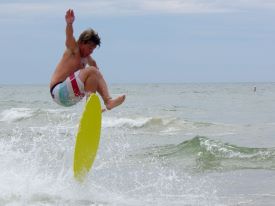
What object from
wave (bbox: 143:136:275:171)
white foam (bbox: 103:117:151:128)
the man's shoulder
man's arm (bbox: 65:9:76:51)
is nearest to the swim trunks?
the man's shoulder

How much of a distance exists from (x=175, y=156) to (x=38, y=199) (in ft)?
21.5

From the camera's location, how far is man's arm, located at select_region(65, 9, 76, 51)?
7.89 metres

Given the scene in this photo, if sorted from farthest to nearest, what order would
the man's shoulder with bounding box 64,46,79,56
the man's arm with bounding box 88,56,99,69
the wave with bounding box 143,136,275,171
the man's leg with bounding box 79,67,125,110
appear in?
the wave with bounding box 143,136,275,171 → the man's arm with bounding box 88,56,99,69 → the man's shoulder with bounding box 64,46,79,56 → the man's leg with bounding box 79,67,125,110

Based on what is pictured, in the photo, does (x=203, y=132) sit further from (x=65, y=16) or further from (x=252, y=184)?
(x=65, y=16)

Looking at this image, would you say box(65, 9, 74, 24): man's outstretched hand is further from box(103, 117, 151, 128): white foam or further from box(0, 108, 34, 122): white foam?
box(0, 108, 34, 122): white foam

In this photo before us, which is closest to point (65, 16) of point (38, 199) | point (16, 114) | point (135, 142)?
point (38, 199)

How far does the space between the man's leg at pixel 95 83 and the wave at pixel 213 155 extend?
183 inches

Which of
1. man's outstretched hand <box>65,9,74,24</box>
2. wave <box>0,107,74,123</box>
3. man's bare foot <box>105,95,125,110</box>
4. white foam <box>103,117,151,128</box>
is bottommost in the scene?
wave <box>0,107,74,123</box>

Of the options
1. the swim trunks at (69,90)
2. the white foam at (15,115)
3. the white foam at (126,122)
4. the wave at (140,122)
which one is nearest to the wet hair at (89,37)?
the swim trunks at (69,90)

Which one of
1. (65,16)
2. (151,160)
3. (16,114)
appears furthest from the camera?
(16,114)

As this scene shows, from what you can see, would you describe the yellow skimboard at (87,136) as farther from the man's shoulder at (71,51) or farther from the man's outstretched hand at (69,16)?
the man's outstretched hand at (69,16)

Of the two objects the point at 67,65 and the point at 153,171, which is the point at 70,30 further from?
the point at 153,171

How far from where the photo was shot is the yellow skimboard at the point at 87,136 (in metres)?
8.21

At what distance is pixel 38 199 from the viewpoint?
321 inches
